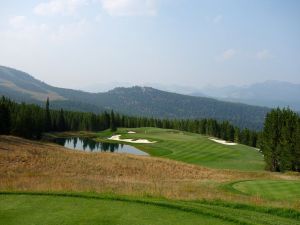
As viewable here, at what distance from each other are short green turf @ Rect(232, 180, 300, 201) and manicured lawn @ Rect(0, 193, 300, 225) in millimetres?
7699

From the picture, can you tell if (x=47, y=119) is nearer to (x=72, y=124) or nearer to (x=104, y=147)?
(x=72, y=124)

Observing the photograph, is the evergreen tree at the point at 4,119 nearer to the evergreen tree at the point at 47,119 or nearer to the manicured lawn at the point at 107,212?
the evergreen tree at the point at 47,119

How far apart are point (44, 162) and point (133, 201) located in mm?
29915

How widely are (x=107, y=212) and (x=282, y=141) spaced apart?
4638 cm

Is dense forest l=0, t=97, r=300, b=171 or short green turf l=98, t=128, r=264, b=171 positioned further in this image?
short green turf l=98, t=128, r=264, b=171

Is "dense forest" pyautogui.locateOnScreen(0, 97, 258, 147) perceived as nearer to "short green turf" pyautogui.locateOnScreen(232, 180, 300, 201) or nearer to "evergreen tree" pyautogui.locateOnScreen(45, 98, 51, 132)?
"evergreen tree" pyautogui.locateOnScreen(45, 98, 51, 132)

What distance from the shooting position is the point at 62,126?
15175cm

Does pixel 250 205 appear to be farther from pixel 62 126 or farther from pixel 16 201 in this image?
pixel 62 126

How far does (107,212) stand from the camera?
1388 centimetres

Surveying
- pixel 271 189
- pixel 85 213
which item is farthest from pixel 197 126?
pixel 85 213

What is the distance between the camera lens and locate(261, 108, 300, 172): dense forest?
52969 millimetres

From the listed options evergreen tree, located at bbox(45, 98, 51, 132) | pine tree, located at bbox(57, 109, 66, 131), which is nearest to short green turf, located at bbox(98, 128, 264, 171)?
evergreen tree, located at bbox(45, 98, 51, 132)

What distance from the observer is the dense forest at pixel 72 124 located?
89.8 metres

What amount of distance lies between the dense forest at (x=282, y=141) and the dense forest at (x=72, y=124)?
55.1 m
